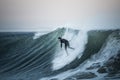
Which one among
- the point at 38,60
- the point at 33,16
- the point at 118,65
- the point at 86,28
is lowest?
the point at 118,65

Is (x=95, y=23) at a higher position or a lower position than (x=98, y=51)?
higher

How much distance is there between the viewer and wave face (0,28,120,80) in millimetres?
3262

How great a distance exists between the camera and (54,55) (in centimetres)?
330

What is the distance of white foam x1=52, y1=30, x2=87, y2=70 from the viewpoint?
3.30 m

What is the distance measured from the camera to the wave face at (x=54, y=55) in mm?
3262

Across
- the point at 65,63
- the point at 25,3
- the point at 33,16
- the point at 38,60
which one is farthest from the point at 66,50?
the point at 25,3

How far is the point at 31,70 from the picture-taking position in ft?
10.7

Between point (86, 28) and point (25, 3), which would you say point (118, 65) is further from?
point (25, 3)

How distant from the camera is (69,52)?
3.31 metres

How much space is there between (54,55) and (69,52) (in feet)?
0.69

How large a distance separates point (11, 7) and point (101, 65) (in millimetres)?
1475

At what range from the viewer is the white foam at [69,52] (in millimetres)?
3299

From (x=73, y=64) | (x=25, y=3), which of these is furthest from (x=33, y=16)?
(x=73, y=64)

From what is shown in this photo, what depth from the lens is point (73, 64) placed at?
3309 mm
